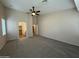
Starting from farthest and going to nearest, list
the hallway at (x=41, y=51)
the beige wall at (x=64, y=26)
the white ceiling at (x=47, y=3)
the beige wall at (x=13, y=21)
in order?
the beige wall at (x=13, y=21) → the beige wall at (x=64, y=26) → the white ceiling at (x=47, y=3) → the hallway at (x=41, y=51)

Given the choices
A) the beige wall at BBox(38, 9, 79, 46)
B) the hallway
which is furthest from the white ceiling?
the hallway

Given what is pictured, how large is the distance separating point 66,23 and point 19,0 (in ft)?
13.1

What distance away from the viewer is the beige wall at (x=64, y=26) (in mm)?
6316

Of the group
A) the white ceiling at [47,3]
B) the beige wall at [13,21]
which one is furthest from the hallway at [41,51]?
the white ceiling at [47,3]

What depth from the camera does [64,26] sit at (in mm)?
7367

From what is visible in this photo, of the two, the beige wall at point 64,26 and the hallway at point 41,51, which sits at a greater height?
the beige wall at point 64,26

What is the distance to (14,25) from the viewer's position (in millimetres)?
9016

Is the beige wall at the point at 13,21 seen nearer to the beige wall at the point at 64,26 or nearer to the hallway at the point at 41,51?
the hallway at the point at 41,51

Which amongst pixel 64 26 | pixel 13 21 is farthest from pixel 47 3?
pixel 13 21

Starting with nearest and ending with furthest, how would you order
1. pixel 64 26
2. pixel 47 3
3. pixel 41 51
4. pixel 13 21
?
pixel 41 51 → pixel 47 3 → pixel 64 26 → pixel 13 21

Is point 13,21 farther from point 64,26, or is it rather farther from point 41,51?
point 41,51

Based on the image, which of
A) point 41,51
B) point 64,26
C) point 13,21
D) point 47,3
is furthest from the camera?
point 13,21

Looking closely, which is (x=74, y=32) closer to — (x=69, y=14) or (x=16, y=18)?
(x=69, y=14)

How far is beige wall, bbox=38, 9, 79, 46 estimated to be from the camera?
20.7 ft
